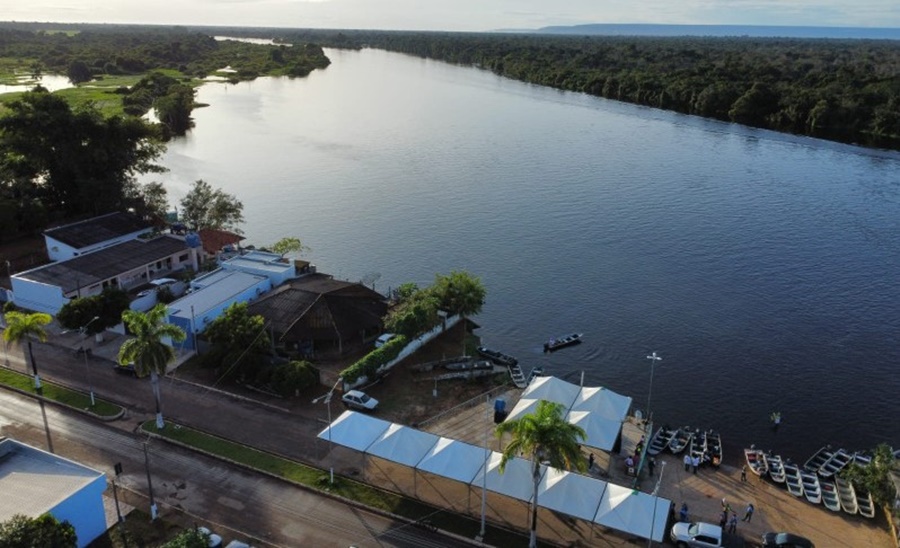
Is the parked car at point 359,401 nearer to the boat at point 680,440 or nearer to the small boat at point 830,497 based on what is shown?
the boat at point 680,440

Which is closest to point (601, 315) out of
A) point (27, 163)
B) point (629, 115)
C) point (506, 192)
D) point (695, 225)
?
point (695, 225)

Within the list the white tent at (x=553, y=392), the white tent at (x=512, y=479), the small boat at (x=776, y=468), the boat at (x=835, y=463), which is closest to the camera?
the white tent at (x=512, y=479)

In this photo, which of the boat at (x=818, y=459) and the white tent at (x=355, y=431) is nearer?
the white tent at (x=355, y=431)

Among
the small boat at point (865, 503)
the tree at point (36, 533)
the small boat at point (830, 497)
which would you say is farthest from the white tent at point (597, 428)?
the tree at point (36, 533)

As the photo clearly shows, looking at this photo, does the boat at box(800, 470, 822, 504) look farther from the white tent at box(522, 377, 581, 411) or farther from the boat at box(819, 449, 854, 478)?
the white tent at box(522, 377, 581, 411)

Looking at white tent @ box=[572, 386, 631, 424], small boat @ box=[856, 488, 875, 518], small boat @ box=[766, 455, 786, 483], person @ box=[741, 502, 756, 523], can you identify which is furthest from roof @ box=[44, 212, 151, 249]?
small boat @ box=[856, 488, 875, 518]

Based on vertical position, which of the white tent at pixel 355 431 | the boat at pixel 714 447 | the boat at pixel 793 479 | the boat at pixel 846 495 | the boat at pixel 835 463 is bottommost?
the boat at pixel 835 463

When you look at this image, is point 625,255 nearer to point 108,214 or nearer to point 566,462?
point 566,462
